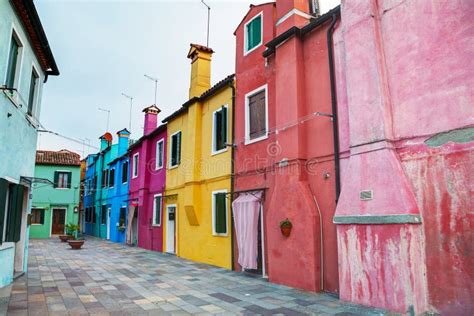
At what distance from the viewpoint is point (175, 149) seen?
49.0 ft

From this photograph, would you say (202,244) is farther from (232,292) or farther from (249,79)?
(249,79)

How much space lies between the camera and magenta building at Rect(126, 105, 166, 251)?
639 inches

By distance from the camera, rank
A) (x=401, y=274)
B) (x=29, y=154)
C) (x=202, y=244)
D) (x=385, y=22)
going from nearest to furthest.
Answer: (x=401, y=274)
(x=385, y=22)
(x=29, y=154)
(x=202, y=244)

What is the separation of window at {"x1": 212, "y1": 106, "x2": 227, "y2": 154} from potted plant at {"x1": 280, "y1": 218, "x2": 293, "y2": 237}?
4015mm

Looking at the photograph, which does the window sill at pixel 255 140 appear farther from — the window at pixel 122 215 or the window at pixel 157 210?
the window at pixel 122 215

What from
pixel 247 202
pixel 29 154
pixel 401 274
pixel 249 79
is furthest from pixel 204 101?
pixel 401 274

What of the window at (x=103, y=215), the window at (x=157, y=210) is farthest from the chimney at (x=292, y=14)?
the window at (x=103, y=215)

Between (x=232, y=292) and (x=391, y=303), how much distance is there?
323 cm

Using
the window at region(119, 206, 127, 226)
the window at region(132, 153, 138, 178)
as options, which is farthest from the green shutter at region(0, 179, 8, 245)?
the window at region(119, 206, 127, 226)

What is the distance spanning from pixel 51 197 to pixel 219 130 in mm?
20028

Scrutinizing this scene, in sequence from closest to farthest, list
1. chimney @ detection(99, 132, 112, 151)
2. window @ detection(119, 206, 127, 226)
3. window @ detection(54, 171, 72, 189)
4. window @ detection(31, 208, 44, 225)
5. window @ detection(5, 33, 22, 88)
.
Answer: window @ detection(5, 33, 22, 88) < window @ detection(119, 206, 127, 226) < window @ detection(31, 208, 44, 225) < window @ detection(54, 171, 72, 189) < chimney @ detection(99, 132, 112, 151)

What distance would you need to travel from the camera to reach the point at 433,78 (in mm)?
5449

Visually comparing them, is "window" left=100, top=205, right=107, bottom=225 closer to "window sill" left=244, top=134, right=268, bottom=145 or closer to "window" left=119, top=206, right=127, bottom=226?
"window" left=119, top=206, right=127, bottom=226

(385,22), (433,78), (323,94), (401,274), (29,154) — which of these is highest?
(385,22)
